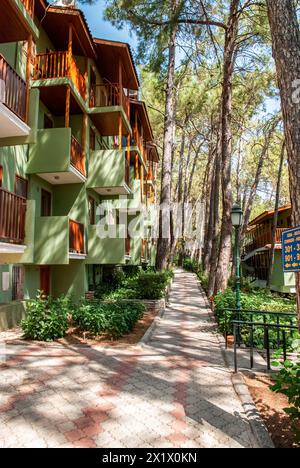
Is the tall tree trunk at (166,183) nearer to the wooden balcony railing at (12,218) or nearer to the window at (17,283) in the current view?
the window at (17,283)

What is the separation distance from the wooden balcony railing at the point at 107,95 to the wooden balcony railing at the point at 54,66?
2238 mm

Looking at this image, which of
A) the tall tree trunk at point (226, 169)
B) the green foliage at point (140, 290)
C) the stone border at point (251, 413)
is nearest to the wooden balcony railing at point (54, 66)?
the tall tree trunk at point (226, 169)

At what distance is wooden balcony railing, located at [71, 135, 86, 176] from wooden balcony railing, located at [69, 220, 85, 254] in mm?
2238

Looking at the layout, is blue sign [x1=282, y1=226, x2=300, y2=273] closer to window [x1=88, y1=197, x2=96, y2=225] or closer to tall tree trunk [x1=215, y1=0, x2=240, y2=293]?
tall tree trunk [x1=215, y1=0, x2=240, y2=293]

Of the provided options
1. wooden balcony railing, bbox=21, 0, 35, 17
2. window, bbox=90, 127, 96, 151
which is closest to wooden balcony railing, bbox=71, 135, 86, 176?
window, bbox=90, 127, 96, 151

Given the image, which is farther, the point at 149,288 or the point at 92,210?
the point at 92,210

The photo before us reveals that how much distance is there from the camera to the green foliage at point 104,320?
9234 millimetres

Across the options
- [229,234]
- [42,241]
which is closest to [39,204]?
[42,241]

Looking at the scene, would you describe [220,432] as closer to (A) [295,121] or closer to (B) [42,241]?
(A) [295,121]

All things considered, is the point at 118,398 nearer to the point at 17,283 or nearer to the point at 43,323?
the point at 43,323

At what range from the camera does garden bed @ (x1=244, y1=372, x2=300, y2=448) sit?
403cm

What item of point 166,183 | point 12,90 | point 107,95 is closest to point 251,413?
point 12,90

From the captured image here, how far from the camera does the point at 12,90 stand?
806 cm

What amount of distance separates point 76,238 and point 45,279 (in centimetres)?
212
